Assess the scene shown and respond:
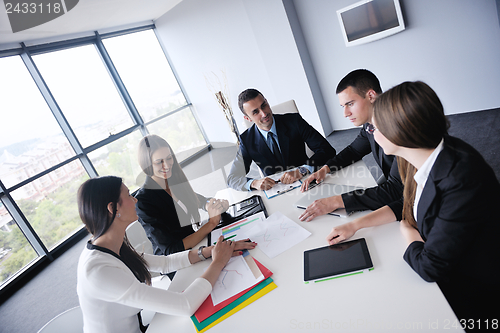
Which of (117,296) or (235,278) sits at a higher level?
(117,296)

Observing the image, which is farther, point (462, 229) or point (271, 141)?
point (271, 141)

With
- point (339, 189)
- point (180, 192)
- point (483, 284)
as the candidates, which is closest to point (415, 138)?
point (483, 284)

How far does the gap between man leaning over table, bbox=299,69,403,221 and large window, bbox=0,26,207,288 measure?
2.85 meters

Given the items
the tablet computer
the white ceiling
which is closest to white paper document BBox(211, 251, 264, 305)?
the tablet computer

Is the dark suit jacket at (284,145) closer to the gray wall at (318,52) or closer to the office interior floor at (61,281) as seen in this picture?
the office interior floor at (61,281)

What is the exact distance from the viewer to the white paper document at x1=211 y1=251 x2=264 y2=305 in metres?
1.10

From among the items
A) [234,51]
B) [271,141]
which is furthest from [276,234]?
[234,51]

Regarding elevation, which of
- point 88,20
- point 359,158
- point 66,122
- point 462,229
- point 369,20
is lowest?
Answer: point 359,158

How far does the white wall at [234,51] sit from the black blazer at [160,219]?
3427 millimetres

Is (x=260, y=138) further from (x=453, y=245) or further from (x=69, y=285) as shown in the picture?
(x=69, y=285)

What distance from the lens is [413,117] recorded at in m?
0.88

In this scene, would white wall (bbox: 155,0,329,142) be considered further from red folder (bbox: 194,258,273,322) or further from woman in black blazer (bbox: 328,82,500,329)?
red folder (bbox: 194,258,273,322)

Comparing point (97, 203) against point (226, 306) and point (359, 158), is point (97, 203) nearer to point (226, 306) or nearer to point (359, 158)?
point (226, 306)

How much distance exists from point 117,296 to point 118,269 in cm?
10
